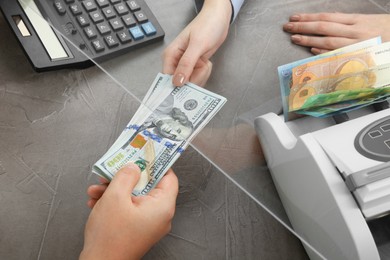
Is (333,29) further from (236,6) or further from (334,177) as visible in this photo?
(334,177)

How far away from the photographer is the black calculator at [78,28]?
73 centimetres

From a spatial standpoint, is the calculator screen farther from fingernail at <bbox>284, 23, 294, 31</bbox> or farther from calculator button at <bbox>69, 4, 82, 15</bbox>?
fingernail at <bbox>284, 23, 294, 31</bbox>

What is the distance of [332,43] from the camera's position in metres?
0.76

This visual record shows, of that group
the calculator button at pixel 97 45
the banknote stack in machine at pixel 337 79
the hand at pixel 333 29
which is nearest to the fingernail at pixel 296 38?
the hand at pixel 333 29

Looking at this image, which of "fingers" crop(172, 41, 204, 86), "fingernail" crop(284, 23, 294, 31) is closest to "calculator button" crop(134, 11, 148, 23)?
"fingers" crop(172, 41, 204, 86)

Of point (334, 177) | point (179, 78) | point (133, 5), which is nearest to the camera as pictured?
point (334, 177)

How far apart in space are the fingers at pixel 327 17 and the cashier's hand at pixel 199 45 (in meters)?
0.11

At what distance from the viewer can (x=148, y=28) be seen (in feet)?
2.46

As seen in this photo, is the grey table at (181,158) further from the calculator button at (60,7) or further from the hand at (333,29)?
the calculator button at (60,7)

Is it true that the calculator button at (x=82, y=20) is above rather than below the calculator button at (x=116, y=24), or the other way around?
above

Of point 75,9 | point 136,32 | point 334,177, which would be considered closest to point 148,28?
point 136,32

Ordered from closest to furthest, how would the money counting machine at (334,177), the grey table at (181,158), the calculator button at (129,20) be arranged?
the money counting machine at (334,177) → the grey table at (181,158) → the calculator button at (129,20)

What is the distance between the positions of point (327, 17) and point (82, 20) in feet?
1.35

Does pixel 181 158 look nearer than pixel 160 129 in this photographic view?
No
